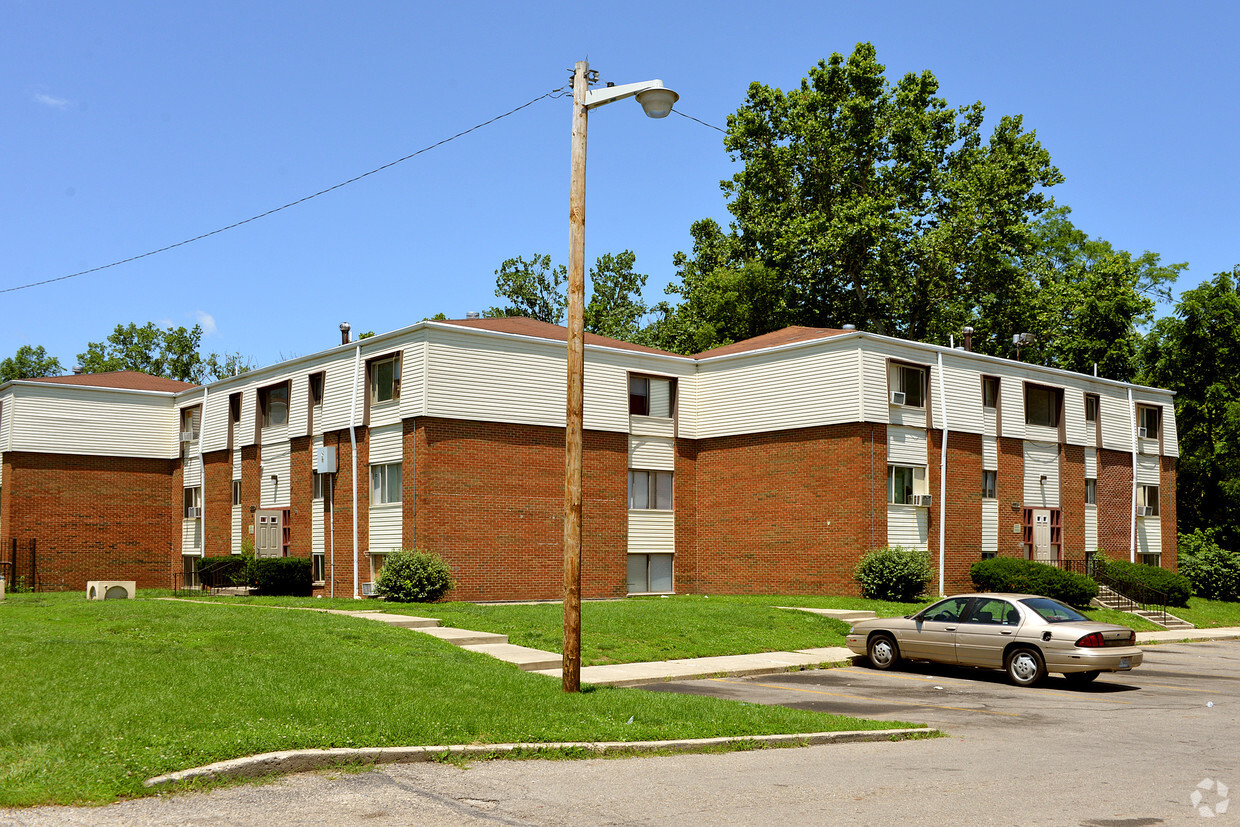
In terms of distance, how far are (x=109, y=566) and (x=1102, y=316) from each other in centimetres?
→ 4567

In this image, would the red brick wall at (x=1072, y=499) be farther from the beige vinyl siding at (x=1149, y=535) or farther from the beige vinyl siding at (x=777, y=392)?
the beige vinyl siding at (x=777, y=392)

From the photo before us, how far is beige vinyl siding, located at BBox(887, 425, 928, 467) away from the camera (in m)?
33.9

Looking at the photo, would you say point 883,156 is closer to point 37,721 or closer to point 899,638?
point 899,638

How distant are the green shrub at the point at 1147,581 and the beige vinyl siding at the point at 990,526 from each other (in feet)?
15.6

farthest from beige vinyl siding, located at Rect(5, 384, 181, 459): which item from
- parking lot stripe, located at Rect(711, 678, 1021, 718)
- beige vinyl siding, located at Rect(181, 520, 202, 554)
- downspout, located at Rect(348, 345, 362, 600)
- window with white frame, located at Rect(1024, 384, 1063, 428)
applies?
parking lot stripe, located at Rect(711, 678, 1021, 718)

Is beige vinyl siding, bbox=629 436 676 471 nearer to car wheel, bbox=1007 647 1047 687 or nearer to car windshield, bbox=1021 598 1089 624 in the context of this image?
car windshield, bbox=1021 598 1089 624

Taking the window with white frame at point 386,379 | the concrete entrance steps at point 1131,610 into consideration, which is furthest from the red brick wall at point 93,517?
the concrete entrance steps at point 1131,610

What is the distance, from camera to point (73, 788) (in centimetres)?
825

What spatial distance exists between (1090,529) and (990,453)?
23.2 ft

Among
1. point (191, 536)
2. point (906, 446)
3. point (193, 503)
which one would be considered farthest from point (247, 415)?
point (906, 446)

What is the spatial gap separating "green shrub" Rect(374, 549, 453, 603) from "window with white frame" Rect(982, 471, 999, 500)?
58.9 ft

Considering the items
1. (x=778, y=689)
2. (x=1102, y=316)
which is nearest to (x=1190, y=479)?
(x=1102, y=316)

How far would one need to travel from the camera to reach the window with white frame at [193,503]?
1737 inches

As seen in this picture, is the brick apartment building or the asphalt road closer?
the asphalt road
